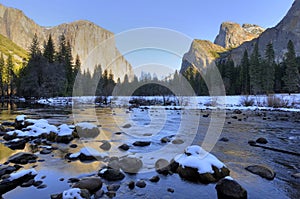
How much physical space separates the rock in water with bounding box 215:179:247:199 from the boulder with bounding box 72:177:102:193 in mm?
2707

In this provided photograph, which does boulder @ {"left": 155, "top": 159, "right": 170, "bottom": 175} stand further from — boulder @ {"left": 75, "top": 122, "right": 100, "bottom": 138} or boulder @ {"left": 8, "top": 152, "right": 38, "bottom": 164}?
boulder @ {"left": 75, "top": 122, "right": 100, "bottom": 138}

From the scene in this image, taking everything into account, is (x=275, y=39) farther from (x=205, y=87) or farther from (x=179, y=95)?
(x=179, y=95)

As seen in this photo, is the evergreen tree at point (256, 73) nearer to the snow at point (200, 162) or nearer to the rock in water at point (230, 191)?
the snow at point (200, 162)

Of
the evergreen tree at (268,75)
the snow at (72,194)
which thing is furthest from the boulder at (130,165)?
the evergreen tree at (268,75)

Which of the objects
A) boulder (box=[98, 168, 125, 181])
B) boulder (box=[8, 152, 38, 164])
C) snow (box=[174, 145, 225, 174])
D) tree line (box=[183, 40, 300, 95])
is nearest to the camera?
boulder (box=[98, 168, 125, 181])

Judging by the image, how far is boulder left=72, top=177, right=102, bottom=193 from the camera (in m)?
4.74

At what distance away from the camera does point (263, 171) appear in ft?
19.4

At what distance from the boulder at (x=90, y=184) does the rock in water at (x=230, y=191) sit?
2.71m

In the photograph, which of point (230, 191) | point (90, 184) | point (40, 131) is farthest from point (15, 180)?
point (40, 131)

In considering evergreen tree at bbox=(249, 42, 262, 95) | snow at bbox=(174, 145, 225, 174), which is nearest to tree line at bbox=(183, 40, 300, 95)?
evergreen tree at bbox=(249, 42, 262, 95)

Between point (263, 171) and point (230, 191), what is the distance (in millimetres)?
1899

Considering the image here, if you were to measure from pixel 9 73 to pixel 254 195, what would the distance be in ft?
Answer: 267

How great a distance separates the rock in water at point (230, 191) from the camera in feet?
15.0

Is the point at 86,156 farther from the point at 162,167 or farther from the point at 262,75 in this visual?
the point at 262,75
